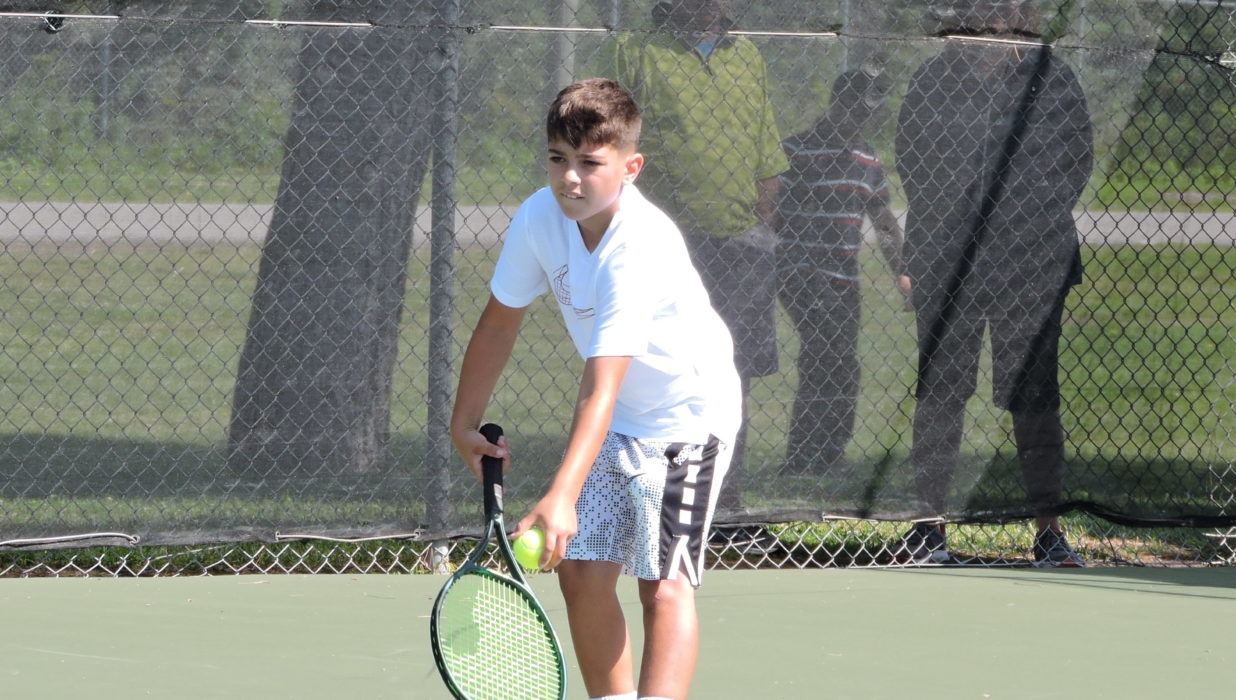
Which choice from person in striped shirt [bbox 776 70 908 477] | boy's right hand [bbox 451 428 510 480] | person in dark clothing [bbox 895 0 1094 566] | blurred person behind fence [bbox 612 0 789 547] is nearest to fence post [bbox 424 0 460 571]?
blurred person behind fence [bbox 612 0 789 547]

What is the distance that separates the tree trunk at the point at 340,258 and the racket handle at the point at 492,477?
2.07m

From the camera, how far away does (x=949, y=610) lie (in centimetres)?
437

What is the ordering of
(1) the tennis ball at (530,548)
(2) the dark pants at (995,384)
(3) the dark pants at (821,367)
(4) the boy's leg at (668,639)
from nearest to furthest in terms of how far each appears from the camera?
(1) the tennis ball at (530,548) → (4) the boy's leg at (668,639) → (3) the dark pants at (821,367) → (2) the dark pants at (995,384)

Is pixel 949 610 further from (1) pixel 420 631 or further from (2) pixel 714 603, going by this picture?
(1) pixel 420 631

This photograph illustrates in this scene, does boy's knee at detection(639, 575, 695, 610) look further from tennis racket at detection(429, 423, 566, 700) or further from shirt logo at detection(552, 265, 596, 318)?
shirt logo at detection(552, 265, 596, 318)

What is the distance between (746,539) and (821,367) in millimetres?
699

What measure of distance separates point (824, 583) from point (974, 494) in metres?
0.73

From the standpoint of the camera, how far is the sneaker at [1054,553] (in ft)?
16.8

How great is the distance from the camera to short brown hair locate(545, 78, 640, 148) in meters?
2.51

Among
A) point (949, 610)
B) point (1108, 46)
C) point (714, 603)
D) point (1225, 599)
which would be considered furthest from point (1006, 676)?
point (1108, 46)

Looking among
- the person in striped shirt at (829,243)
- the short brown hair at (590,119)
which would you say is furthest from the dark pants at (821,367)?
the short brown hair at (590,119)

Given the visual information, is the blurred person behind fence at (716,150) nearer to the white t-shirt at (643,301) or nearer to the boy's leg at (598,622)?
the white t-shirt at (643,301)

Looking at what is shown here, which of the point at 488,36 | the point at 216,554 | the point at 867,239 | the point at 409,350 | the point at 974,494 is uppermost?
the point at 488,36

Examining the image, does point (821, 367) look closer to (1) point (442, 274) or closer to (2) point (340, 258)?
(1) point (442, 274)
